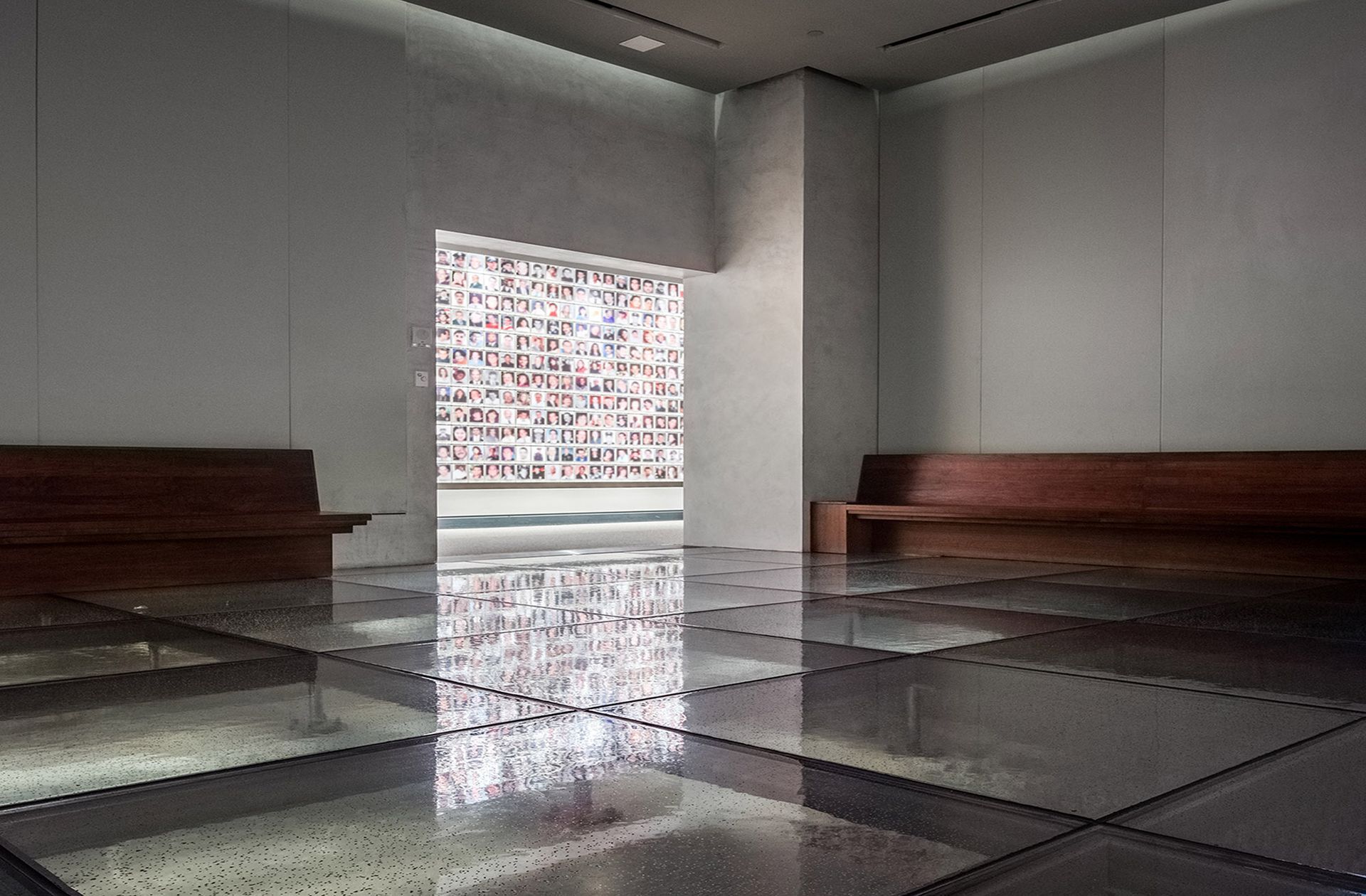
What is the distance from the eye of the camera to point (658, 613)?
4.73 m

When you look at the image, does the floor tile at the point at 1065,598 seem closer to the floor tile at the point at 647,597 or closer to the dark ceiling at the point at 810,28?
the floor tile at the point at 647,597

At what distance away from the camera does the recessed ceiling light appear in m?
8.08

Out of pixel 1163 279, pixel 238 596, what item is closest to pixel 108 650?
pixel 238 596

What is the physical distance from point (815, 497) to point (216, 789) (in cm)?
704

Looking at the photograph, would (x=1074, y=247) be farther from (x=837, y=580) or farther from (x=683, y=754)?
(x=683, y=754)

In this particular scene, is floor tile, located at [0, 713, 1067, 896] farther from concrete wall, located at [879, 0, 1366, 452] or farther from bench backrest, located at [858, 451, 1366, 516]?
concrete wall, located at [879, 0, 1366, 452]

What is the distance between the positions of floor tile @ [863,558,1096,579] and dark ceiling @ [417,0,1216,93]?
3.48 m

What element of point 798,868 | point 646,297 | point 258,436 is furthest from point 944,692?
point 646,297

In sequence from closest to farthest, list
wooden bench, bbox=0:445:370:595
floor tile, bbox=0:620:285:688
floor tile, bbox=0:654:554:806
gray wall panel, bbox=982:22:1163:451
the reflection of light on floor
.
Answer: the reflection of light on floor < floor tile, bbox=0:654:554:806 < floor tile, bbox=0:620:285:688 < wooden bench, bbox=0:445:370:595 < gray wall panel, bbox=982:22:1163:451

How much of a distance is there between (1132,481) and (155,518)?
5768 mm

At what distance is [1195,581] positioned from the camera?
6.42 m

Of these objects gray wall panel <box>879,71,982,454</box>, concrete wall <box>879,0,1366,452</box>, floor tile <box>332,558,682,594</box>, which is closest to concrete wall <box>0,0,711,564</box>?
floor tile <box>332,558,682,594</box>

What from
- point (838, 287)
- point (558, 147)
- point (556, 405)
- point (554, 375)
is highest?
point (558, 147)

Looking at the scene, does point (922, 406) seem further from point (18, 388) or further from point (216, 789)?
point (216, 789)
